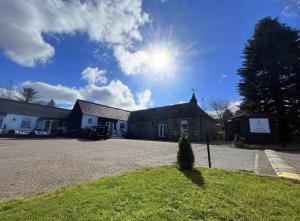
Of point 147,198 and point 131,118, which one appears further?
point 131,118

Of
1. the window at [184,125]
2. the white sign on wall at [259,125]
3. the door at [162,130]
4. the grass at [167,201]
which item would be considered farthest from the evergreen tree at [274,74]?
the grass at [167,201]

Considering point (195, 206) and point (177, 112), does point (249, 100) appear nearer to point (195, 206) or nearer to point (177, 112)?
point (177, 112)

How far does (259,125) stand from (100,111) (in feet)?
81.1

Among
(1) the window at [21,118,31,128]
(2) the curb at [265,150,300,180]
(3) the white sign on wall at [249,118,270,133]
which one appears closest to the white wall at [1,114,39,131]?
(1) the window at [21,118,31,128]

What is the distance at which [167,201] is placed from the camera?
3.89 metres

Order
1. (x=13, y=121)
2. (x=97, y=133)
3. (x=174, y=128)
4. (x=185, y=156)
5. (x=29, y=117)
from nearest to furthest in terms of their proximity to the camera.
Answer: (x=185, y=156) < (x=97, y=133) < (x=13, y=121) < (x=29, y=117) < (x=174, y=128)

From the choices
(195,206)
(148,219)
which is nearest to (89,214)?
(148,219)

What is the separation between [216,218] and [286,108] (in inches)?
976

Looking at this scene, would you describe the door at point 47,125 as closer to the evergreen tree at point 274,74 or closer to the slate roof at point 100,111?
the slate roof at point 100,111

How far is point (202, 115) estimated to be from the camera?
1129 inches

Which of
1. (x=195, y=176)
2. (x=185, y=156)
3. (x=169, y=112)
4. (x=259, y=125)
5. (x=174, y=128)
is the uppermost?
(x=169, y=112)

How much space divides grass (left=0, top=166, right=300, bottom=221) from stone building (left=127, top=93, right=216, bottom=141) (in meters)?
23.5

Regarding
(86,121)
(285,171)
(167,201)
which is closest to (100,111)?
(86,121)

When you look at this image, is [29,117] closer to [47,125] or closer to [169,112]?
[47,125]
